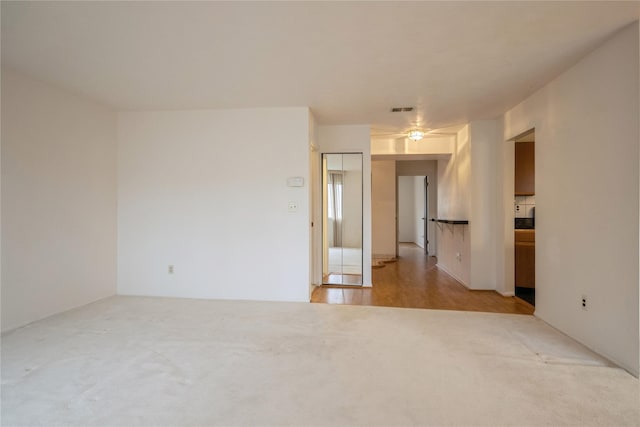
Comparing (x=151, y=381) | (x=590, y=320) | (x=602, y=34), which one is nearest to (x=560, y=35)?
(x=602, y=34)

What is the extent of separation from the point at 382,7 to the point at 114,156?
402 cm

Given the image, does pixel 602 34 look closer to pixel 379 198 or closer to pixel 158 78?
pixel 158 78

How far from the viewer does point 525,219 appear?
207 inches

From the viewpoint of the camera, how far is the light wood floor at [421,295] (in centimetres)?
379

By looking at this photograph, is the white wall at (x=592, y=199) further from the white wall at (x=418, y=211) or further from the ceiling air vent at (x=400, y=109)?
the white wall at (x=418, y=211)

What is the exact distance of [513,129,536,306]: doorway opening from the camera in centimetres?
440

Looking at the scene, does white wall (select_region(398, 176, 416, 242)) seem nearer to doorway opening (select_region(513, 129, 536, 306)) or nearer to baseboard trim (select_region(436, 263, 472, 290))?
baseboard trim (select_region(436, 263, 472, 290))

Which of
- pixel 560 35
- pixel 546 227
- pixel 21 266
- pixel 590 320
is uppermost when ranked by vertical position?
pixel 560 35

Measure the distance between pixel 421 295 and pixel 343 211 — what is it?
5.53ft

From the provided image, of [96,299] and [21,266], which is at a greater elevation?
[21,266]

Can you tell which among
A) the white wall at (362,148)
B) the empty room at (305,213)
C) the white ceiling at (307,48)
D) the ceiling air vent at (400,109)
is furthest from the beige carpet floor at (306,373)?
the ceiling air vent at (400,109)

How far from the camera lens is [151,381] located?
208 centimetres

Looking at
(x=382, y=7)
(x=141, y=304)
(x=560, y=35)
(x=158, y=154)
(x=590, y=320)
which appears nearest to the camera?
(x=382, y=7)

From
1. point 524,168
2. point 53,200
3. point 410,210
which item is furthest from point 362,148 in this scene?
point 410,210
